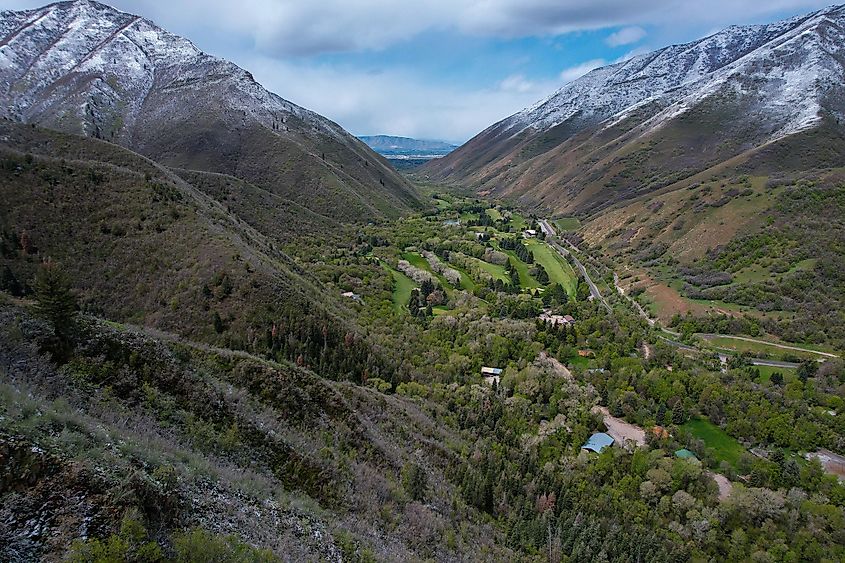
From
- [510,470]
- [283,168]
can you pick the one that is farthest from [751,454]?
[283,168]

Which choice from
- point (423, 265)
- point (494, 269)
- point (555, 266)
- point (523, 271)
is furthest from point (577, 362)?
point (555, 266)

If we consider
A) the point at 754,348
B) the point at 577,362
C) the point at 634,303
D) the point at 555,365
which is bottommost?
the point at 754,348

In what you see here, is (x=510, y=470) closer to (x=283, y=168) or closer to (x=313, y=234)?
(x=313, y=234)

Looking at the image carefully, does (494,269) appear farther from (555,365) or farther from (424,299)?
(555,365)

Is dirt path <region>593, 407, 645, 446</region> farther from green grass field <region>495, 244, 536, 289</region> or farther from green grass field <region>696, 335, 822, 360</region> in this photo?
green grass field <region>495, 244, 536, 289</region>

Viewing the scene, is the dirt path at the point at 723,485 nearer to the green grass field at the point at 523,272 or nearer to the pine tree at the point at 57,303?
the pine tree at the point at 57,303
